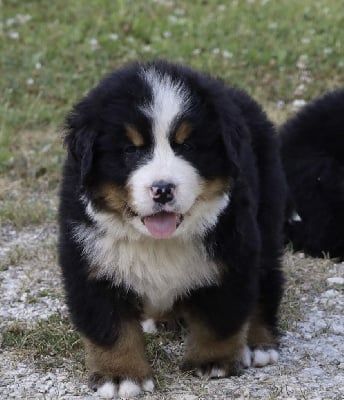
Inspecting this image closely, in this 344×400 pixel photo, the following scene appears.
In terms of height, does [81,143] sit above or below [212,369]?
above

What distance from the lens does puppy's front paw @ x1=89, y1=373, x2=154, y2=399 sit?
3.96m

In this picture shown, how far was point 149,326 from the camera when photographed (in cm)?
480

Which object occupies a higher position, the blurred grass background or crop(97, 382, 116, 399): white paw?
the blurred grass background

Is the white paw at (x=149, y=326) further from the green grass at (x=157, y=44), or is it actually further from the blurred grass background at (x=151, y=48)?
the green grass at (x=157, y=44)

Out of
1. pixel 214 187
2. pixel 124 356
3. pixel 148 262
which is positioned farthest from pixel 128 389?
pixel 214 187

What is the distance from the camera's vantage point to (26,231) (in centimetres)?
643

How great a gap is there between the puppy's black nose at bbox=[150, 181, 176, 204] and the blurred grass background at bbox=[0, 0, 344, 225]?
433 centimetres

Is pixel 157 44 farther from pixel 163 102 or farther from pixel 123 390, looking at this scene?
pixel 123 390

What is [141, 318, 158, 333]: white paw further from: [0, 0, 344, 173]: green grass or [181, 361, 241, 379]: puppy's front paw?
[0, 0, 344, 173]: green grass

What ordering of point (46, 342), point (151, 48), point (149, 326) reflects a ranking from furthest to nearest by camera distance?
point (151, 48) < point (149, 326) < point (46, 342)

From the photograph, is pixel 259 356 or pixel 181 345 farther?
pixel 181 345

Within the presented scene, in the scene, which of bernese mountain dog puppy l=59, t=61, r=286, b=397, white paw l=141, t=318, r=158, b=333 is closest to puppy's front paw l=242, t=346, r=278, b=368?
bernese mountain dog puppy l=59, t=61, r=286, b=397

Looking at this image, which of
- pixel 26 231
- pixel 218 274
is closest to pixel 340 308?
pixel 218 274

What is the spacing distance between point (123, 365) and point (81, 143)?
996 mm
